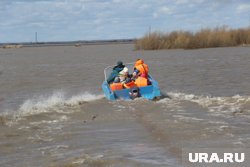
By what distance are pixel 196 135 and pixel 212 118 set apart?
200cm

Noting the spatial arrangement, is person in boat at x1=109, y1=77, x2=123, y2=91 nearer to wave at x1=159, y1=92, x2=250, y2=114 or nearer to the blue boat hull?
the blue boat hull

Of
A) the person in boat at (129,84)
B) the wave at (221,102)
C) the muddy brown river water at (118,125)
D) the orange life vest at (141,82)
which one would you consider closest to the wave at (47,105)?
the muddy brown river water at (118,125)

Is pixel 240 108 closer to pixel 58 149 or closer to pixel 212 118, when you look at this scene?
pixel 212 118

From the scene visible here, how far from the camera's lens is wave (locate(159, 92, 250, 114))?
1255cm

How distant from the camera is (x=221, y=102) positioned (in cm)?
1379

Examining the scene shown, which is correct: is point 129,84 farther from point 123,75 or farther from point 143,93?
point 123,75

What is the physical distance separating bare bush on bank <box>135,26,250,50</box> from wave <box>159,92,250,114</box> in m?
30.7

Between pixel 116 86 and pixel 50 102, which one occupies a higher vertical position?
pixel 116 86

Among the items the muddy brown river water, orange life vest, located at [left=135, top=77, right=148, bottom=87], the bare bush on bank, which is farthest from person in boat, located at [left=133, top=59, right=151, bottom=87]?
the bare bush on bank

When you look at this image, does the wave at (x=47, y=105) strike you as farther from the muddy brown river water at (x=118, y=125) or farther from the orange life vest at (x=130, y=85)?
the orange life vest at (x=130, y=85)

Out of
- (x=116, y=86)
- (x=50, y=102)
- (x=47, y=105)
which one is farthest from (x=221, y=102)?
(x=50, y=102)

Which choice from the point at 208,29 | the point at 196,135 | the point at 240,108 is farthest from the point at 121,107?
the point at 208,29

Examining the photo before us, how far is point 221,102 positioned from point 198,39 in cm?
3295

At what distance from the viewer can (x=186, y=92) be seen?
675 inches
